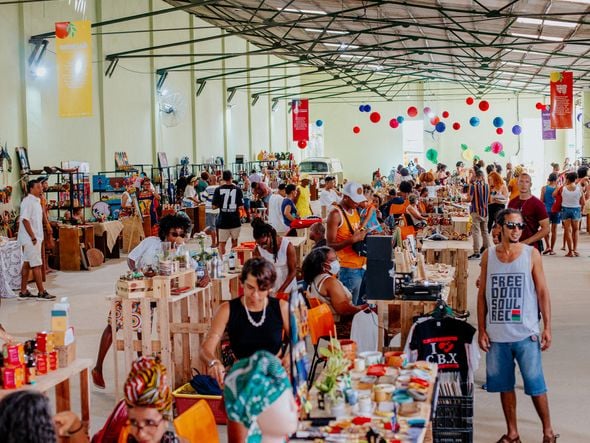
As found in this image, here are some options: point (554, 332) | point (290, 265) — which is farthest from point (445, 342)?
point (554, 332)

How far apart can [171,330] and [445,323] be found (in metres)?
2.21

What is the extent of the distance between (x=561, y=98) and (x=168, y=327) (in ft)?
56.8

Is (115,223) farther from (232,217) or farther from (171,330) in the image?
(171,330)

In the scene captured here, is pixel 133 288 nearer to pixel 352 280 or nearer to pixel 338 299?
pixel 338 299

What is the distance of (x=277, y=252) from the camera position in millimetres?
7512

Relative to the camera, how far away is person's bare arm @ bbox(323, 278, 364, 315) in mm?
6824

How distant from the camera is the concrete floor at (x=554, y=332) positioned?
600cm

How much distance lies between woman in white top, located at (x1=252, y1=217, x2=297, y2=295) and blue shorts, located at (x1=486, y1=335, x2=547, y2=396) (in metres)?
2.50

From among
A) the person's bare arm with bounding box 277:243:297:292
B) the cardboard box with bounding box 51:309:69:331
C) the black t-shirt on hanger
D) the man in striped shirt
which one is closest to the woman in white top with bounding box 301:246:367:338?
the person's bare arm with bounding box 277:243:297:292

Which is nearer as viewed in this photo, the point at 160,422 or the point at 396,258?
the point at 160,422

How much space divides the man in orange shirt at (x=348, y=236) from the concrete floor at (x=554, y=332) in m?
1.40

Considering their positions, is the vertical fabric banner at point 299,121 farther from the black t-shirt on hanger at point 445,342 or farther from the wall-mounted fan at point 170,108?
the black t-shirt on hanger at point 445,342

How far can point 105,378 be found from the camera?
718 centimetres

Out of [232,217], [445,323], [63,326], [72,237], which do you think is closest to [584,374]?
[445,323]
